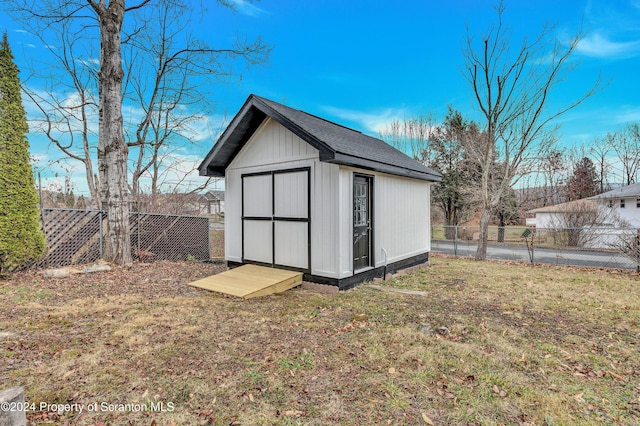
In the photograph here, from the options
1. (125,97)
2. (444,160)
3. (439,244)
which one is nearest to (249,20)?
(125,97)

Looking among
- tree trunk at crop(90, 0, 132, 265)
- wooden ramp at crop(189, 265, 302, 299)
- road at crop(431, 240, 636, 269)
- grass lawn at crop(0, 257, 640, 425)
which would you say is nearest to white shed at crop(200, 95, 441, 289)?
wooden ramp at crop(189, 265, 302, 299)

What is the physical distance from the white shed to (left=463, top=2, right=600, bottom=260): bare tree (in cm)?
516

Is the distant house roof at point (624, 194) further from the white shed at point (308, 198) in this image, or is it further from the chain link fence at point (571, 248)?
the white shed at point (308, 198)

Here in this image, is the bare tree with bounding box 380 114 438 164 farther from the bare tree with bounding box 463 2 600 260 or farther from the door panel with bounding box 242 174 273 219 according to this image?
the door panel with bounding box 242 174 273 219

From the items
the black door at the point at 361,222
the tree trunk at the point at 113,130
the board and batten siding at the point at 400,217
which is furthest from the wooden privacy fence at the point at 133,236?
the board and batten siding at the point at 400,217

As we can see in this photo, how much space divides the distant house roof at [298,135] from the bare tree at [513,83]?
4.93 m

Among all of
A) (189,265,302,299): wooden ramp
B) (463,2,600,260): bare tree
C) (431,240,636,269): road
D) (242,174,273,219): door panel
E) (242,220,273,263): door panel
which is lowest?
(431,240,636,269): road

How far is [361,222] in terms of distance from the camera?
587cm

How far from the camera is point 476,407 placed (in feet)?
7.19

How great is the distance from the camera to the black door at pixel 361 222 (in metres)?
5.69

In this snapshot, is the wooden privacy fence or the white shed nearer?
the white shed

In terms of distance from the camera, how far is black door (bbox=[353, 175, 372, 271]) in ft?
18.7

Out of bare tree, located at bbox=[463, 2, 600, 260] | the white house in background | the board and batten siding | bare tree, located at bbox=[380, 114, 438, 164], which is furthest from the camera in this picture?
bare tree, located at bbox=[380, 114, 438, 164]

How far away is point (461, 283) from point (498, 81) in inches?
307
